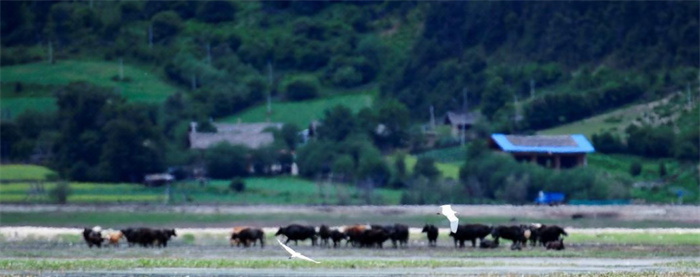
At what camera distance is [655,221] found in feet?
188

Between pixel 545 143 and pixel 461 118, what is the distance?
1175 cm

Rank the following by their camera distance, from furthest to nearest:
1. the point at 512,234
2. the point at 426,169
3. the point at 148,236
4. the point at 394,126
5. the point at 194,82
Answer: the point at 194,82, the point at 394,126, the point at 426,169, the point at 148,236, the point at 512,234

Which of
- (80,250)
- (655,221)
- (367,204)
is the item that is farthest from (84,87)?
(80,250)

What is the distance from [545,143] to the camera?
7594 centimetres

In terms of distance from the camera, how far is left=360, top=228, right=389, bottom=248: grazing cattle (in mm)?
46000

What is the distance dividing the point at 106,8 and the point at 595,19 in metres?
34.1

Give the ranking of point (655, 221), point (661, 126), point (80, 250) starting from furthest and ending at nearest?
point (661, 126), point (655, 221), point (80, 250)

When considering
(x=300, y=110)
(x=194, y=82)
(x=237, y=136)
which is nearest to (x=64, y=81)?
(x=194, y=82)

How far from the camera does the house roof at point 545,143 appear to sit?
75.4 metres

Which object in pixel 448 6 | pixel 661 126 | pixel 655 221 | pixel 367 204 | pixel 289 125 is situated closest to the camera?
pixel 655 221

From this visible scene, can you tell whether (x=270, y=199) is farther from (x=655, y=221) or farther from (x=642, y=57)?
(x=642, y=57)

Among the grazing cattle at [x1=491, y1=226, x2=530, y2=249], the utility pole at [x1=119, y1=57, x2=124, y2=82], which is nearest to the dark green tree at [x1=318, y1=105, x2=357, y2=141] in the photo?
the utility pole at [x1=119, y1=57, x2=124, y2=82]

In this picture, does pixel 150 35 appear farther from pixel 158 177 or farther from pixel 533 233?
pixel 533 233

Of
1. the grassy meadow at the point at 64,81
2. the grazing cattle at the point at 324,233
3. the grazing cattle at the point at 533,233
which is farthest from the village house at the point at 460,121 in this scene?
the grazing cattle at the point at 533,233
